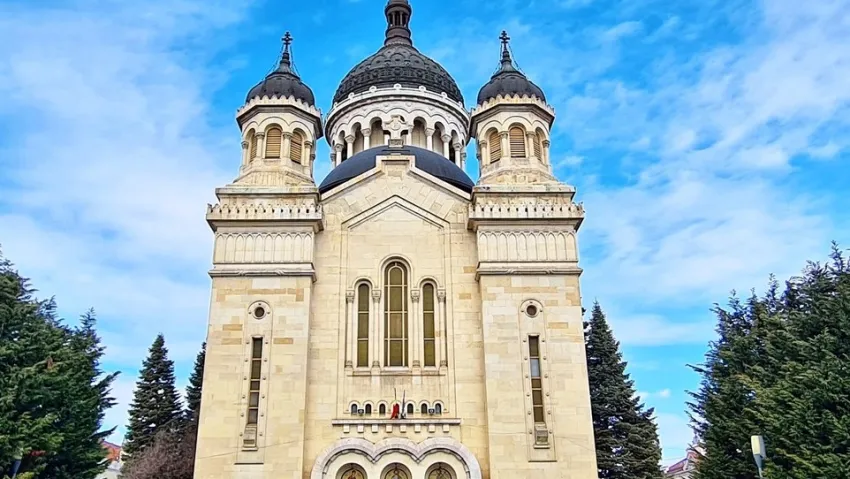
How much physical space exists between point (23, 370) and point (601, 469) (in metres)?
20.0

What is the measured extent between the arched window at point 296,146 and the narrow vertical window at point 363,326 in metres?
4.78

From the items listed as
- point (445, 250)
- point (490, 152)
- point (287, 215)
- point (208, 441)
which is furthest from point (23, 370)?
point (490, 152)

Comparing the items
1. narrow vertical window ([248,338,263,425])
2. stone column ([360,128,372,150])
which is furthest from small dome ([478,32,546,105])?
narrow vertical window ([248,338,263,425])

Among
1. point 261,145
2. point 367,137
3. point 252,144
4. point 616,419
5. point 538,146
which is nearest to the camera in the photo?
point 261,145

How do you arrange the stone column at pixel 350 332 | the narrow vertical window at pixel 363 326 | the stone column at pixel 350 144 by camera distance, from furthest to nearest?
the stone column at pixel 350 144 < the narrow vertical window at pixel 363 326 < the stone column at pixel 350 332

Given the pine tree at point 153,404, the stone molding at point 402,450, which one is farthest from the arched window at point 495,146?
the pine tree at point 153,404

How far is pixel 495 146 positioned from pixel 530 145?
1.10 meters

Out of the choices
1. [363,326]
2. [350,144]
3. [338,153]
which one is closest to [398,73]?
[350,144]

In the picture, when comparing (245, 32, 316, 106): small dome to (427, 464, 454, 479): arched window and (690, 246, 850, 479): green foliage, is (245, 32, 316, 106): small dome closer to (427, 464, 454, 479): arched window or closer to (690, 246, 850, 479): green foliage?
(427, 464, 454, 479): arched window

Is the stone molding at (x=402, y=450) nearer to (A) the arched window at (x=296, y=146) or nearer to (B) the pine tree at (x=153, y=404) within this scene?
(A) the arched window at (x=296, y=146)

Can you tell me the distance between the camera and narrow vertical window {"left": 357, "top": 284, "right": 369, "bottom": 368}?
20281 mm

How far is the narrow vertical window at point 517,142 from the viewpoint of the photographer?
22.8m

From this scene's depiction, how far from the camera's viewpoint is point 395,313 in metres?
20.9

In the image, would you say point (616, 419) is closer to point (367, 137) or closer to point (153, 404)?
point (367, 137)
